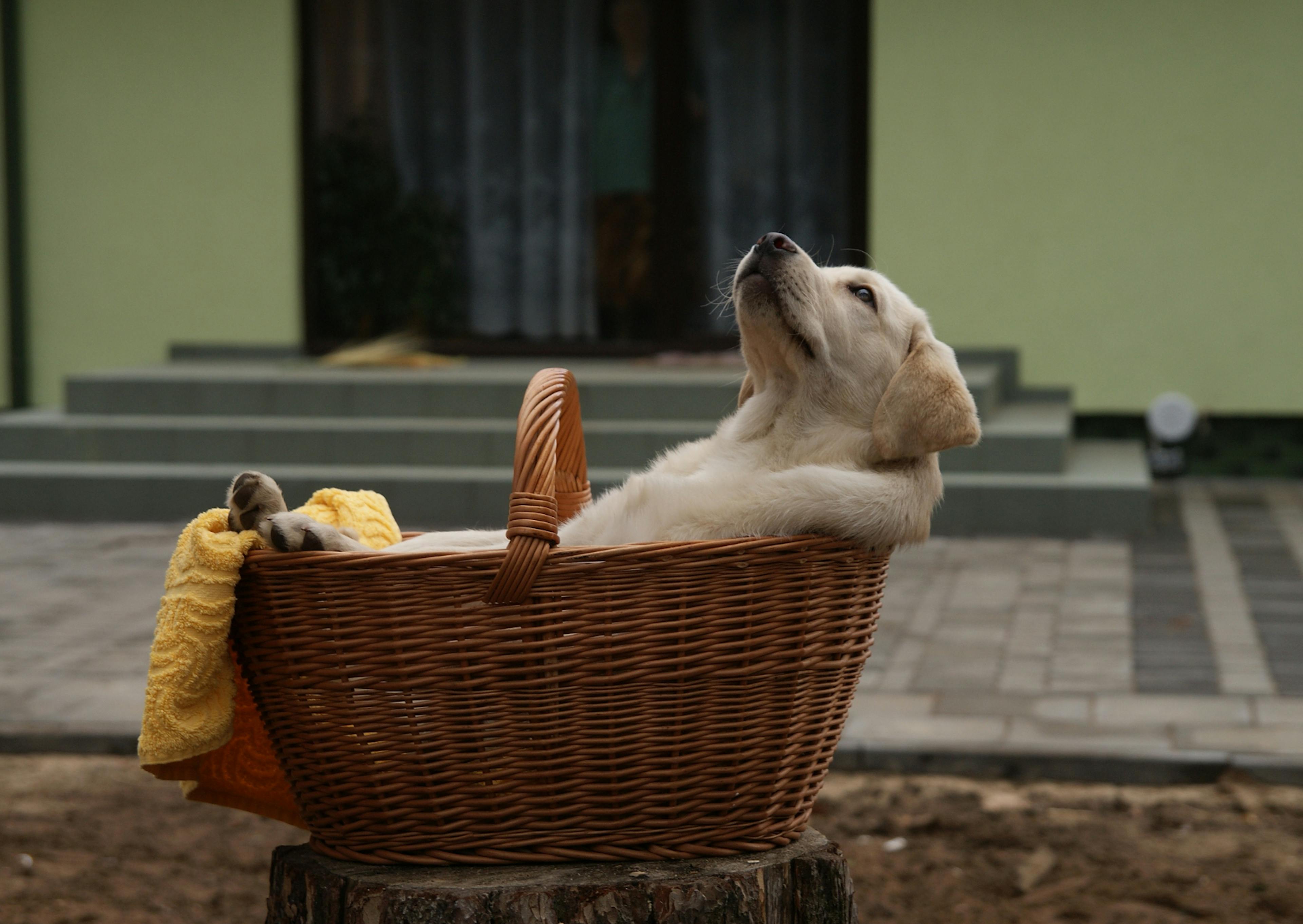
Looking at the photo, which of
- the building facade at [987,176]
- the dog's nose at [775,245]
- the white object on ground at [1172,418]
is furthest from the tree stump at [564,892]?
the building facade at [987,176]

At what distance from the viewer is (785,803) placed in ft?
8.23

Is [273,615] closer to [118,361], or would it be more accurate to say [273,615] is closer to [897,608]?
[897,608]

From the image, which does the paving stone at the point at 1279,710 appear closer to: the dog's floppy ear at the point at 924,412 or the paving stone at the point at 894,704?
the paving stone at the point at 894,704

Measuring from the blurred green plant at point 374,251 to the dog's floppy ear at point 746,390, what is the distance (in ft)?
27.1

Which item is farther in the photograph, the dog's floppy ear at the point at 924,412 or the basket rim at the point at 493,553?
the dog's floppy ear at the point at 924,412

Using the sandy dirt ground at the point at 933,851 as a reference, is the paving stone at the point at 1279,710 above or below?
above

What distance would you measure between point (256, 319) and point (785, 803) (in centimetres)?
897

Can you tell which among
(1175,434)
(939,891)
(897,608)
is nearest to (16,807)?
(939,891)

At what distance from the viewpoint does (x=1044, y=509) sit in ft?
26.8

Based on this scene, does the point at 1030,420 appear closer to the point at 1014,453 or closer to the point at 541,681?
the point at 1014,453

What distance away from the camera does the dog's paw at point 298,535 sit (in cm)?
227

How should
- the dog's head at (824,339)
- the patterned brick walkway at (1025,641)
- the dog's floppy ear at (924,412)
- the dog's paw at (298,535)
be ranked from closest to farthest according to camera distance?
the dog's paw at (298,535), the dog's floppy ear at (924,412), the dog's head at (824,339), the patterned brick walkway at (1025,641)

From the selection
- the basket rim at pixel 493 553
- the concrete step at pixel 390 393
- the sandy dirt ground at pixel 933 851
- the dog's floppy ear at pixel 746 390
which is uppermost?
the dog's floppy ear at pixel 746 390

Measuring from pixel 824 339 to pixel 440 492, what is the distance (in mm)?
5961
